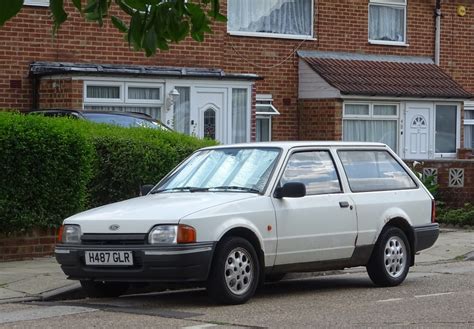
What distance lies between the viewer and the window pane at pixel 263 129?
25500 mm

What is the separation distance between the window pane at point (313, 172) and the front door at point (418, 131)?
1475cm

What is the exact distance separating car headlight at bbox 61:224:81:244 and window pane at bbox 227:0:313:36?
13.7 metres

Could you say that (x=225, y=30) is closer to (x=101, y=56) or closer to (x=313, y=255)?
(x=101, y=56)

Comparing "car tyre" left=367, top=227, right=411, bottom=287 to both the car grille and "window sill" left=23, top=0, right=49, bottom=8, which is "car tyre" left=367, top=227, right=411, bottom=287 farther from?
"window sill" left=23, top=0, right=49, bottom=8

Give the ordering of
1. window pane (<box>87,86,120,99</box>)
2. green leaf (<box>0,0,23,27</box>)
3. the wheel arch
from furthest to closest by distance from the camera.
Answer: window pane (<box>87,86,120,99</box>)
the wheel arch
green leaf (<box>0,0,23,27</box>)

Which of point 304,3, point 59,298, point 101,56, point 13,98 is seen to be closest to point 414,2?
point 304,3

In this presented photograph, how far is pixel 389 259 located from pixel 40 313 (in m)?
3.85

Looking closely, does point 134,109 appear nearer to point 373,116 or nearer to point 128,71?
point 128,71

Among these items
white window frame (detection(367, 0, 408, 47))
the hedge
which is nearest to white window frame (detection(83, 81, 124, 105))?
the hedge

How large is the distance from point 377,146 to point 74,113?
21.7 feet

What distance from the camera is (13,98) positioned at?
21.2m

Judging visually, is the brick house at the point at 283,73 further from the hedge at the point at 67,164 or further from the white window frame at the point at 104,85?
the hedge at the point at 67,164

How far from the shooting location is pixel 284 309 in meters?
10.8

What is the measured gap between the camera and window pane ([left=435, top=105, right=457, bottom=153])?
27562mm
